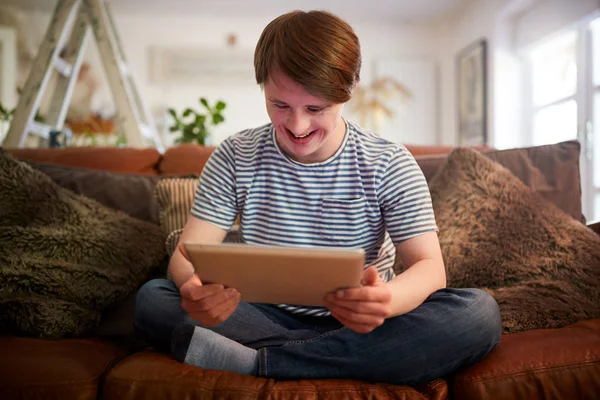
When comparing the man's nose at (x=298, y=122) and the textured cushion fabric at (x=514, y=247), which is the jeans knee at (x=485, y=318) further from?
the man's nose at (x=298, y=122)

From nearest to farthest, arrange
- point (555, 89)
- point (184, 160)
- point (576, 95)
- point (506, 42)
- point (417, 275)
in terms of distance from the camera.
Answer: point (417, 275) < point (184, 160) < point (576, 95) < point (555, 89) < point (506, 42)

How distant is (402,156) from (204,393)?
633 millimetres

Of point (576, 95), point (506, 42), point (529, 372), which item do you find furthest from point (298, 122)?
point (506, 42)

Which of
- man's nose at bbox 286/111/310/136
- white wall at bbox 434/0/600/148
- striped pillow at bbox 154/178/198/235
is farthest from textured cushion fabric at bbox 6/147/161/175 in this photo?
white wall at bbox 434/0/600/148

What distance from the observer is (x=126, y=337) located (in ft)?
4.56

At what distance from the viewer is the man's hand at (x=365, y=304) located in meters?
0.93

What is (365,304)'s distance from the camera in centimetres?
94

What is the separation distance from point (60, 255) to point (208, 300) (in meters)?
0.59

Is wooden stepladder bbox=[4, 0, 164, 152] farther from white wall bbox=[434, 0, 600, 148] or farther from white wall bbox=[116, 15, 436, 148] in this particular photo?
white wall bbox=[434, 0, 600, 148]

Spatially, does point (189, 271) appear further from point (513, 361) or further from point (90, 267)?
point (513, 361)

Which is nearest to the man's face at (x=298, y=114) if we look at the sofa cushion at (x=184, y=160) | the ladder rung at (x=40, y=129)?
the sofa cushion at (x=184, y=160)

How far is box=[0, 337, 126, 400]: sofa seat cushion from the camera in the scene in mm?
1014

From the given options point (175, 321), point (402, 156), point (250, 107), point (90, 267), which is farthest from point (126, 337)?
point (250, 107)

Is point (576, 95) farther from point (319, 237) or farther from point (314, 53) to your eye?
point (314, 53)
